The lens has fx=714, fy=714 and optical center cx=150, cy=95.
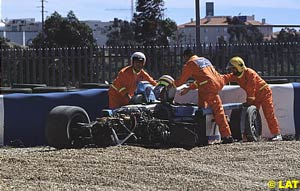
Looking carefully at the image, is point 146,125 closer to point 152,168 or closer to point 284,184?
point 152,168

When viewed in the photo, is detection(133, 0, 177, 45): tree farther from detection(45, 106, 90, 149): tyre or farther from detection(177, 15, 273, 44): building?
detection(45, 106, 90, 149): tyre

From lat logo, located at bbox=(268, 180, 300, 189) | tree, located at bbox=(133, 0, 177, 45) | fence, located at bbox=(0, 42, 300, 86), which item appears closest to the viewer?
lat logo, located at bbox=(268, 180, 300, 189)

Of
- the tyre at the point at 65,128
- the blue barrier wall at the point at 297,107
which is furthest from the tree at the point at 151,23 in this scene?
the tyre at the point at 65,128

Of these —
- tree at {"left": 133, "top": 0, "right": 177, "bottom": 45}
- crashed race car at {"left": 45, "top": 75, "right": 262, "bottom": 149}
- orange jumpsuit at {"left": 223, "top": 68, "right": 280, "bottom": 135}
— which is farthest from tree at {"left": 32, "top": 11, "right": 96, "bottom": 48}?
crashed race car at {"left": 45, "top": 75, "right": 262, "bottom": 149}

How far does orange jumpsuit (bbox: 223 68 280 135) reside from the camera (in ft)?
40.7

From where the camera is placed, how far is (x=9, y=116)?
39.7 ft

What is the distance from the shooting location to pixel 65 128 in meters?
10.5

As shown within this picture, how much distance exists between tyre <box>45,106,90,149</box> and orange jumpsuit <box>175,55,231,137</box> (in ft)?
6.77

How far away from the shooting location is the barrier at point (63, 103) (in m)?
12.1

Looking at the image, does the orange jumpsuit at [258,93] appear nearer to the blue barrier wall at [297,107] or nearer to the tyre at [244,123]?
the tyre at [244,123]

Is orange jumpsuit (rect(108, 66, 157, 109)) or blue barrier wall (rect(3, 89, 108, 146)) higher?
orange jumpsuit (rect(108, 66, 157, 109))

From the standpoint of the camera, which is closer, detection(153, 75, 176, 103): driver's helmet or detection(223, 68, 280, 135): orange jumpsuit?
detection(153, 75, 176, 103): driver's helmet

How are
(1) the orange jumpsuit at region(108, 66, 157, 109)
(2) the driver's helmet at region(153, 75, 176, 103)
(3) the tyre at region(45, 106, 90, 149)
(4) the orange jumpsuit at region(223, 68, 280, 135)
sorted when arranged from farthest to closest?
(4) the orange jumpsuit at region(223, 68, 280, 135), (1) the orange jumpsuit at region(108, 66, 157, 109), (2) the driver's helmet at region(153, 75, 176, 103), (3) the tyre at region(45, 106, 90, 149)

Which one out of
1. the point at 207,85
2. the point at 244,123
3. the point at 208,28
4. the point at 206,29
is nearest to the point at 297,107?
the point at 244,123
